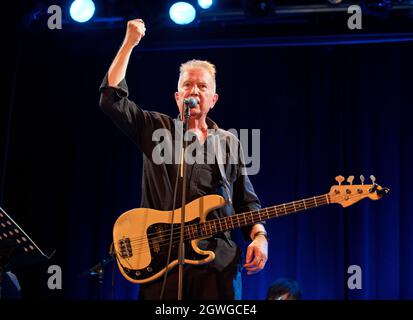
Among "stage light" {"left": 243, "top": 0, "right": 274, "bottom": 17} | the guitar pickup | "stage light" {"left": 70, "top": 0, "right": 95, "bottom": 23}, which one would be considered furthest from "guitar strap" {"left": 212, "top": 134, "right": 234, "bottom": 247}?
"stage light" {"left": 70, "top": 0, "right": 95, "bottom": 23}

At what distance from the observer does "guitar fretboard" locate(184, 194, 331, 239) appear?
312 centimetres

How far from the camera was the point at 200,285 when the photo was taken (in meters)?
A: 3.02

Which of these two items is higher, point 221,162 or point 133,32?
point 133,32

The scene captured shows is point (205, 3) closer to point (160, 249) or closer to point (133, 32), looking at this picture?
point (133, 32)

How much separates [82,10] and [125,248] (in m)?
2.77

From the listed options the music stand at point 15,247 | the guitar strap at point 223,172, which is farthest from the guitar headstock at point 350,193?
the music stand at point 15,247

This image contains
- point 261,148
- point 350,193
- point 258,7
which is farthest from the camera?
point 261,148

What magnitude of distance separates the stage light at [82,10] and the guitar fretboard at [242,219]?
2.79 metres

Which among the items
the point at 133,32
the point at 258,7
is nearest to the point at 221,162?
the point at 133,32

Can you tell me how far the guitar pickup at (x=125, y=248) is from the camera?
3.16m

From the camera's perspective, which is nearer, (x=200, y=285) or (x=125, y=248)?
(x=200, y=285)

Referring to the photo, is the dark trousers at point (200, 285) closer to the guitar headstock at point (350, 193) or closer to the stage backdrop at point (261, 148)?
the guitar headstock at point (350, 193)
